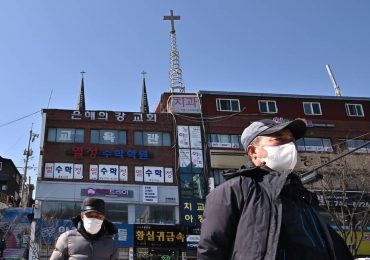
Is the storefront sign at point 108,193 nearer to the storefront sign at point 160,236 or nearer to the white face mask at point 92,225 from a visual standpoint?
the storefront sign at point 160,236

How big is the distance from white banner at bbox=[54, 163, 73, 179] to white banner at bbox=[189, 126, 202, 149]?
834 centimetres

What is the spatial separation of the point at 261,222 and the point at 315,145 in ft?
109

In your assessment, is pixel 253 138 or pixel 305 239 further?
pixel 253 138

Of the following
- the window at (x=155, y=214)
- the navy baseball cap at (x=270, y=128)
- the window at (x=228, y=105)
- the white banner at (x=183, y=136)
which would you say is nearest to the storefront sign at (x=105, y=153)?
the white banner at (x=183, y=136)

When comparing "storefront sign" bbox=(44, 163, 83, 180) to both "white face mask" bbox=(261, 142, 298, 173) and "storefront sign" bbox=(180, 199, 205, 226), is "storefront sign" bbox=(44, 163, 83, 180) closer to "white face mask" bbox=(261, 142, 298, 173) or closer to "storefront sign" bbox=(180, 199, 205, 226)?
"storefront sign" bbox=(180, 199, 205, 226)

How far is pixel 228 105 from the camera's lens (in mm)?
35219

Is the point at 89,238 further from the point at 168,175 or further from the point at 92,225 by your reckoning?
the point at 168,175

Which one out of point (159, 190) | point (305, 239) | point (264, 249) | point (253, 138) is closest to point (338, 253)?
point (305, 239)

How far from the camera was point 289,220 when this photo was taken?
7.86 feet

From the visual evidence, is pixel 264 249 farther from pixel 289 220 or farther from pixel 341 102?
pixel 341 102

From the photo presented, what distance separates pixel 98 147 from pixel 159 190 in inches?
199

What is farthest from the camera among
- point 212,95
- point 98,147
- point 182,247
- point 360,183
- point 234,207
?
point 212,95

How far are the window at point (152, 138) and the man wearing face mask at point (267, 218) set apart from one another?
29803 millimetres

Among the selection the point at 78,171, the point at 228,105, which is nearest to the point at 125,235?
the point at 78,171
